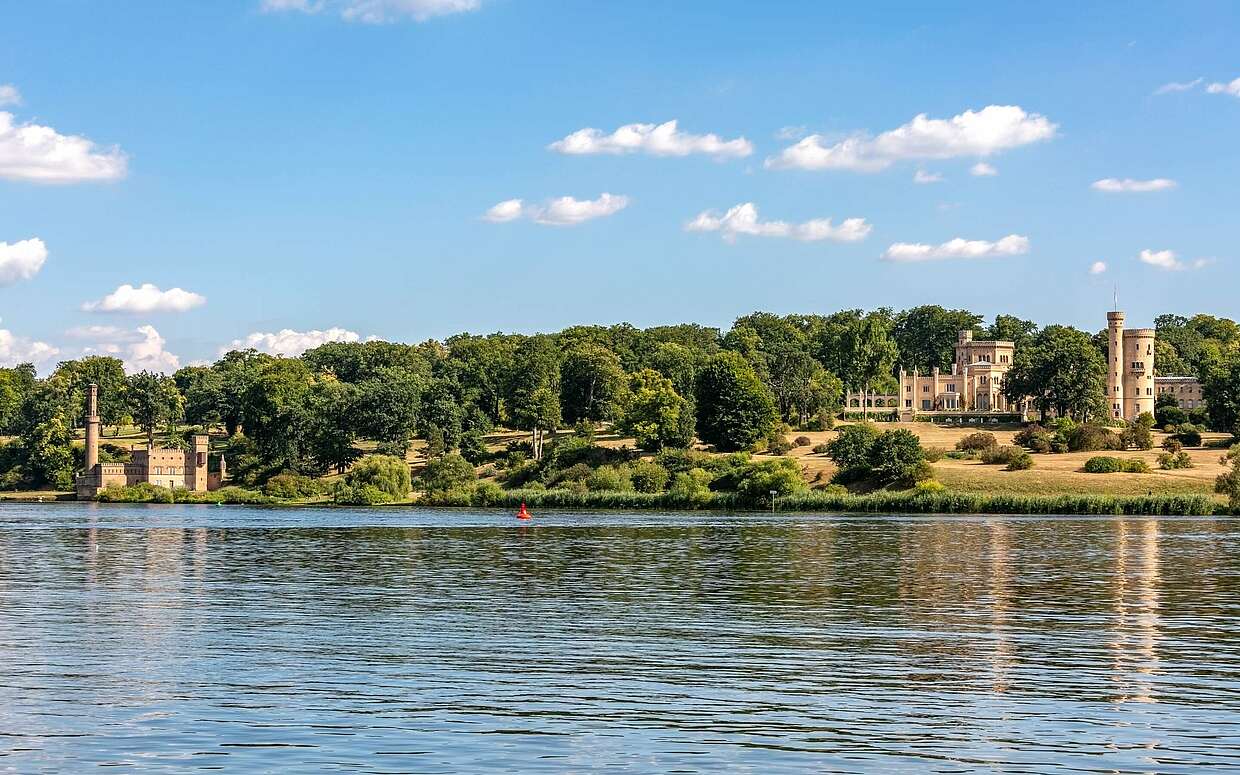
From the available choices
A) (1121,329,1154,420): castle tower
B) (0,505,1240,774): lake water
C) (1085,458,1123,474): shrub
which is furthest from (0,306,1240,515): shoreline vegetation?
(0,505,1240,774): lake water

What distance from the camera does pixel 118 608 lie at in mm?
42406

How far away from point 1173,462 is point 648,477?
46839 millimetres

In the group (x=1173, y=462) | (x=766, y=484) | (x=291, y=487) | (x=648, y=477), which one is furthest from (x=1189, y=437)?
(x=291, y=487)

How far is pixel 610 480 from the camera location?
12950 cm

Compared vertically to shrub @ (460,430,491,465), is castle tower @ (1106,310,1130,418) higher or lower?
higher

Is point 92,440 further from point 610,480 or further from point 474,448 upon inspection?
point 610,480

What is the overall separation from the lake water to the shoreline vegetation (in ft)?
182

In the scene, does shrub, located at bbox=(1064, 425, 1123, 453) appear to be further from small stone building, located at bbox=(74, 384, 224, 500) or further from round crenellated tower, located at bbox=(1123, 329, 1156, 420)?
small stone building, located at bbox=(74, 384, 224, 500)

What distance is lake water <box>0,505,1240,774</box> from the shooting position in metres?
22.5

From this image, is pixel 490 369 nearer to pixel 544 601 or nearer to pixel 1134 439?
pixel 1134 439

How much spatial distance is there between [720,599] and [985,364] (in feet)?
491

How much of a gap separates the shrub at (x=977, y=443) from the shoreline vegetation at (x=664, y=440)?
31cm

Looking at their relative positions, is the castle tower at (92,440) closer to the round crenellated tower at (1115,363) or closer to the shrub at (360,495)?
the shrub at (360,495)

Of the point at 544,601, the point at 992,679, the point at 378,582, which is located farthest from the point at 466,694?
the point at 378,582
